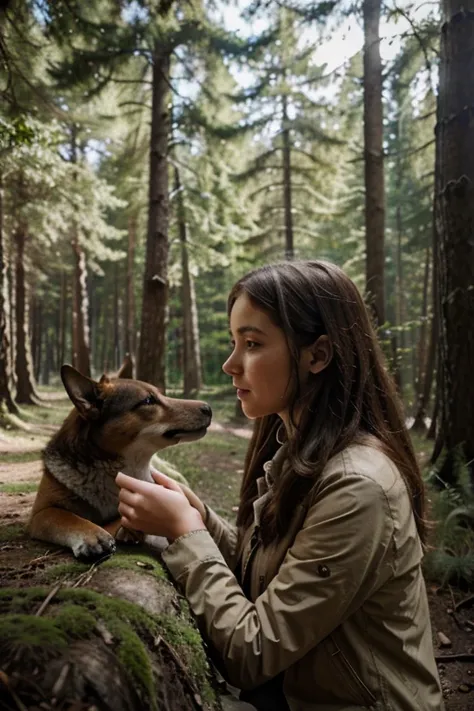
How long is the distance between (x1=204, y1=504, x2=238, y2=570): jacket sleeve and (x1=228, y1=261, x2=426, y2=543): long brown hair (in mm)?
514

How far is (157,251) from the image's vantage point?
961 cm

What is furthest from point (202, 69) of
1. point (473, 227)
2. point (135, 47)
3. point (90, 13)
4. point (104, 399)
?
point (104, 399)

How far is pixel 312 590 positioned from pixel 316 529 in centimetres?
19

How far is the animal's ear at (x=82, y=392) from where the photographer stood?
8.44 feet

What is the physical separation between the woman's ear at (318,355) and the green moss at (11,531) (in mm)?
1799

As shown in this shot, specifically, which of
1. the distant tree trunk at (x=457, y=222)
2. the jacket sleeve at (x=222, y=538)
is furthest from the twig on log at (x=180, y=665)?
the distant tree trunk at (x=457, y=222)

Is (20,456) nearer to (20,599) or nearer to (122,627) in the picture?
(20,599)

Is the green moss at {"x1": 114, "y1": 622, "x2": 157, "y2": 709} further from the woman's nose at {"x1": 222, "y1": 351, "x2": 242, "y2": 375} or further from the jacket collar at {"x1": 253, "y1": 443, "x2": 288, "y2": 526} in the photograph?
the woman's nose at {"x1": 222, "y1": 351, "x2": 242, "y2": 375}

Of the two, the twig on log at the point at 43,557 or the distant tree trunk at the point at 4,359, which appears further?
the distant tree trunk at the point at 4,359

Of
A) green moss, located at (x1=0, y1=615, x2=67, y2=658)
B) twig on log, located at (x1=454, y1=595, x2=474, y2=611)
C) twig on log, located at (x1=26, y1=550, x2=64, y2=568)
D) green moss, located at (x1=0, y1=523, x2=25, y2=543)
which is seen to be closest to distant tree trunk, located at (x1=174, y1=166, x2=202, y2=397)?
twig on log, located at (x1=454, y1=595, x2=474, y2=611)

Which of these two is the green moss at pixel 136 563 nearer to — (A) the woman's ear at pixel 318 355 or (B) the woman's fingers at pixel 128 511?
(B) the woman's fingers at pixel 128 511

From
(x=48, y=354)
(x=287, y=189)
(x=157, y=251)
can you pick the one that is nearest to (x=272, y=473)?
(x=157, y=251)

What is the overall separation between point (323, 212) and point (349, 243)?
4576 millimetres

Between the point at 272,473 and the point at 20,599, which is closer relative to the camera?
the point at 20,599
